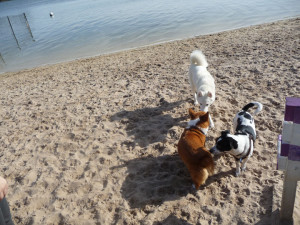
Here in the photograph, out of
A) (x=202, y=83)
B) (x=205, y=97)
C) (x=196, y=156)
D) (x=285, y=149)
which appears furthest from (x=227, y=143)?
(x=202, y=83)

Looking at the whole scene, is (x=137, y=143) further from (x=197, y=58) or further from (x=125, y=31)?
(x=125, y=31)

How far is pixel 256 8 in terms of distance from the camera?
18.1 meters

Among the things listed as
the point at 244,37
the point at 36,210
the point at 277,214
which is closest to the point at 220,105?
the point at 277,214

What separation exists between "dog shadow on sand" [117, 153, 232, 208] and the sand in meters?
0.02

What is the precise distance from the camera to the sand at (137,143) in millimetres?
3334

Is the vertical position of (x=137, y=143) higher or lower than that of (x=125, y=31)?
lower

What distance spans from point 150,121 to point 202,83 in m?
1.46

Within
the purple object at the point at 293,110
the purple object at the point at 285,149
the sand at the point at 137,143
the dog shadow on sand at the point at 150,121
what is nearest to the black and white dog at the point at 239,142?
the sand at the point at 137,143

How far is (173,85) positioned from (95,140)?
307cm

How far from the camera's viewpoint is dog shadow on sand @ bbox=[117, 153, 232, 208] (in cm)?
347

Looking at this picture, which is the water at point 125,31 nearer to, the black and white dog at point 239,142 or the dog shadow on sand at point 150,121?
the dog shadow on sand at point 150,121

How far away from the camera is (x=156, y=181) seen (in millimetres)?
3709

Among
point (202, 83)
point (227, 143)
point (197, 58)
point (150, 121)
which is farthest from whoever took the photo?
point (197, 58)

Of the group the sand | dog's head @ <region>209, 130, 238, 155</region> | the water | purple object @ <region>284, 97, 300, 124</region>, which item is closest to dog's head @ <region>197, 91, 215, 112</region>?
the sand
